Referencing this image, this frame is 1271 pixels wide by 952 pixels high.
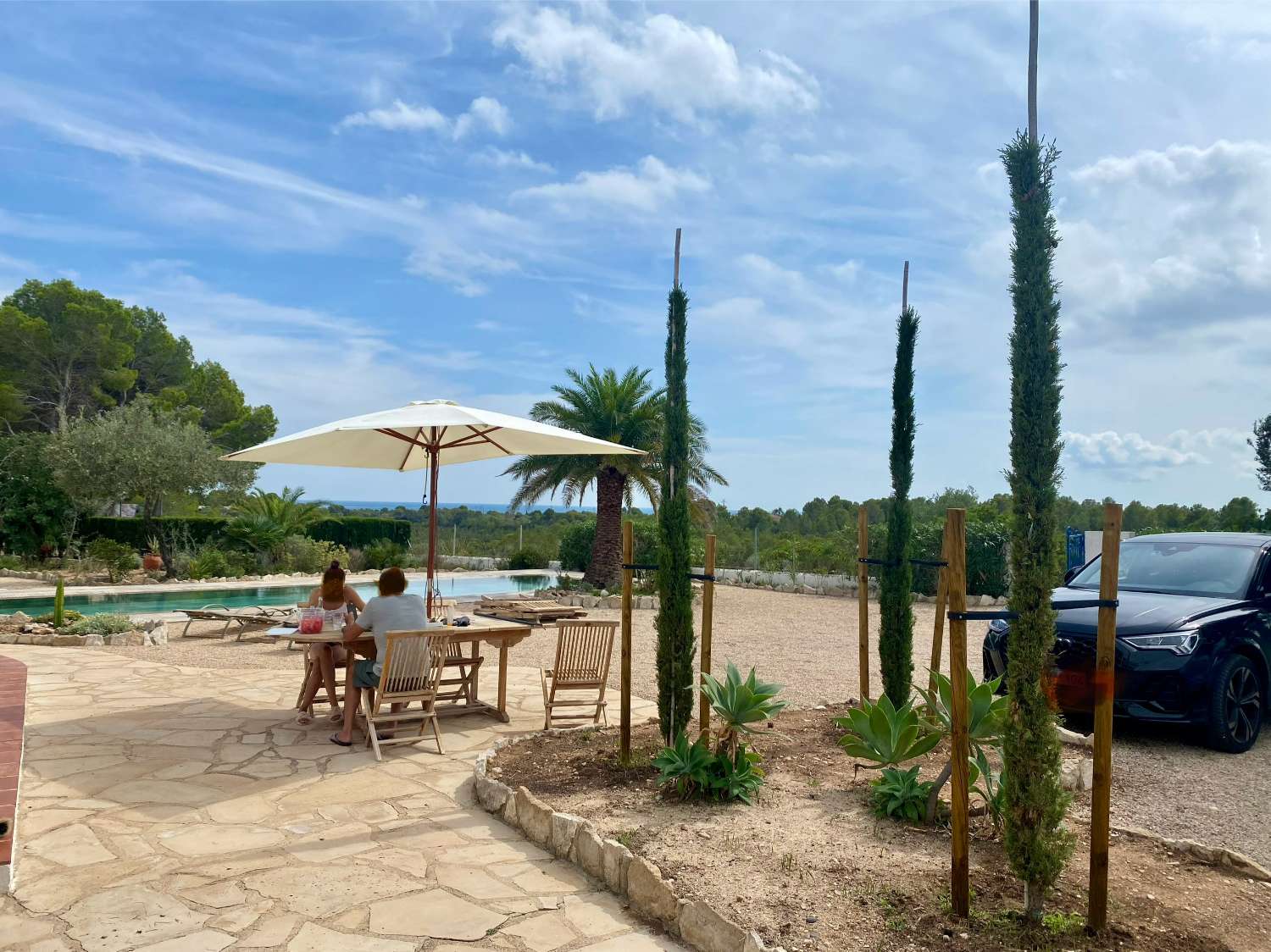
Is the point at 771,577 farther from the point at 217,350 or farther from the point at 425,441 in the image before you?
the point at 217,350

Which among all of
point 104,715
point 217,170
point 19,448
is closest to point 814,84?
point 104,715

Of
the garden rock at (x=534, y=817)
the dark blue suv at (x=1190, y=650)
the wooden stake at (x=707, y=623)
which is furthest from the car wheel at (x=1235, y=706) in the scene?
the garden rock at (x=534, y=817)

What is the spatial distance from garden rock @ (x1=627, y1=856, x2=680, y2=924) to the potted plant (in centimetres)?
2079

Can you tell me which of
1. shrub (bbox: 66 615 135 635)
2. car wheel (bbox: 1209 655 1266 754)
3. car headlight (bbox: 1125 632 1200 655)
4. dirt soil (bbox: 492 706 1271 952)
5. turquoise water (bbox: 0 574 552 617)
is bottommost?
turquoise water (bbox: 0 574 552 617)

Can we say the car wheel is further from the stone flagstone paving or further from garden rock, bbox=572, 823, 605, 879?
the stone flagstone paving

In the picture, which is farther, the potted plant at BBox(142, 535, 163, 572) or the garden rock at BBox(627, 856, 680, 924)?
the potted plant at BBox(142, 535, 163, 572)

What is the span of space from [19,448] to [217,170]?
16329mm

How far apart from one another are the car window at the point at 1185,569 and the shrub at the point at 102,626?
36.0 feet

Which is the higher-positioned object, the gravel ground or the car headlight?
the car headlight

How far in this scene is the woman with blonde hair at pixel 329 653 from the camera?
6324 millimetres

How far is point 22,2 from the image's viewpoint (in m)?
8.64

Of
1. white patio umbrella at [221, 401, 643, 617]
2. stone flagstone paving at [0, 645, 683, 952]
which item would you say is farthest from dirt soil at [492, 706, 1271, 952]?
white patio umbrella at [221, 401, 643, 617]

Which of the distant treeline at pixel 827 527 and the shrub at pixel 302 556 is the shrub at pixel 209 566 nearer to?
the shrub at pixel 302 556

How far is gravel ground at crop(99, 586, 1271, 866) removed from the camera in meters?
4.47
